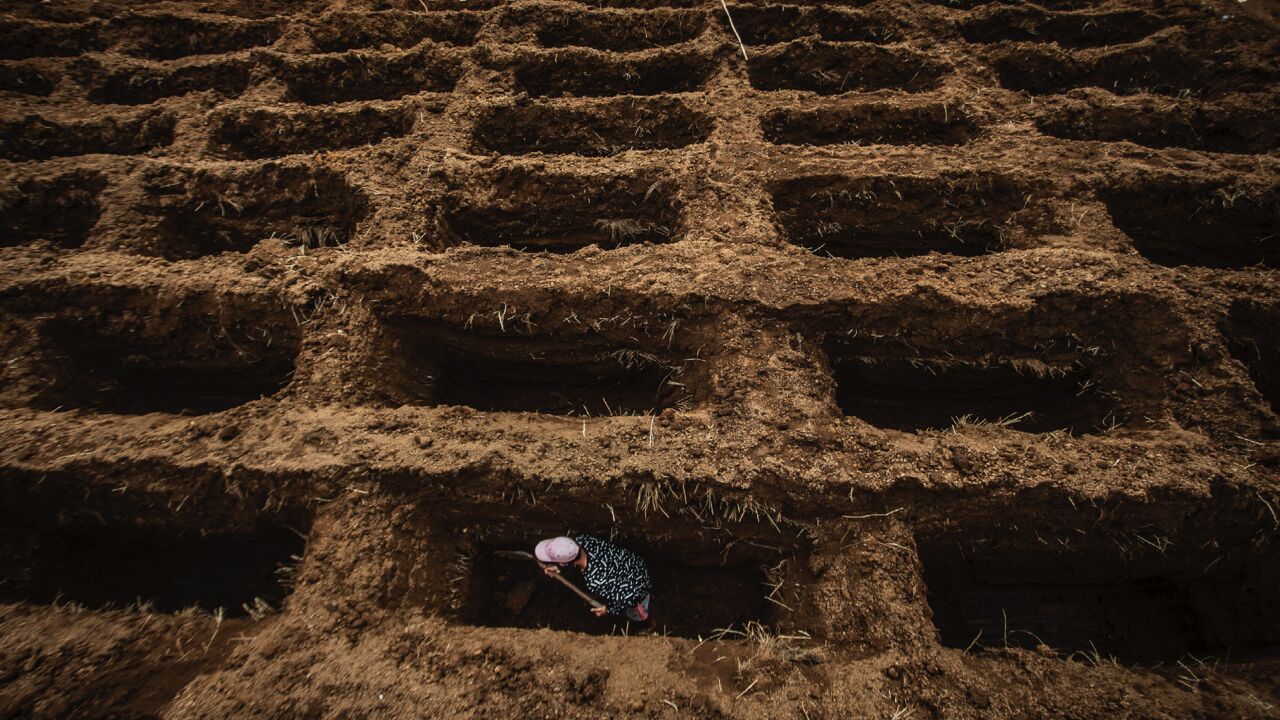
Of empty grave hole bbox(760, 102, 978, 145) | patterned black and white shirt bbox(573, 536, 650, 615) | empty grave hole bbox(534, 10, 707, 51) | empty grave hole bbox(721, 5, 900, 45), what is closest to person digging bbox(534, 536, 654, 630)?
patterned black and white shirt bbox(573, 536, 650, 615)

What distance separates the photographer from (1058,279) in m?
1.24

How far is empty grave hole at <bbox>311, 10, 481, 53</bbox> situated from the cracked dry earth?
37mm

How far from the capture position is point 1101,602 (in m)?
1.27

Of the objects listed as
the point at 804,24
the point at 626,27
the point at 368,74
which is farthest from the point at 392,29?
the point at 804,24

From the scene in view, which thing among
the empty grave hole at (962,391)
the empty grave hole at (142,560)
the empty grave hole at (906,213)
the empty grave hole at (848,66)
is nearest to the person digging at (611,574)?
the empty grave hole at (142,560)

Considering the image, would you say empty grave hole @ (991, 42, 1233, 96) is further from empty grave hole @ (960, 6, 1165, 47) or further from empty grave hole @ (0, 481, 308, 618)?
empty grave hole @ (0, 481, 308, 618)

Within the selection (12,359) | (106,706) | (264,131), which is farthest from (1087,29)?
(12,359)

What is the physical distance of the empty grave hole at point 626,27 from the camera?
74.6 inches

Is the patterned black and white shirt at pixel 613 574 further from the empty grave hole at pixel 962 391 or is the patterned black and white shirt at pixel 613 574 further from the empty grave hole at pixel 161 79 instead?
the empty grave hole at pixel 161 79

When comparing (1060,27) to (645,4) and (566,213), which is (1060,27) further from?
(566,213)

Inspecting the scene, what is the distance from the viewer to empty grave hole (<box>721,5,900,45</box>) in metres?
1.91

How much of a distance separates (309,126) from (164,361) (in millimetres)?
901

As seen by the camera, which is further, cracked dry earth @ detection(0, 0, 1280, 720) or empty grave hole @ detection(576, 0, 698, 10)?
empty grave hole @ detection(576, 0, 698, 10)

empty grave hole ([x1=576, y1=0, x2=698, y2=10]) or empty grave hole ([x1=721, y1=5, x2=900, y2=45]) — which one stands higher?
empty grave hole ([x1=576, y1=0, x2=698, y2=10])
